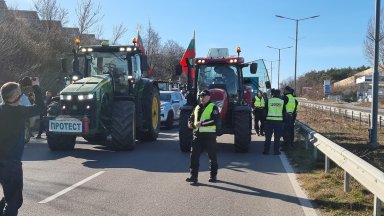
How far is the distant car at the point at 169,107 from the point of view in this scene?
20.8 m

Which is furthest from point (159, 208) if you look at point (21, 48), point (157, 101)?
point (21, 48)

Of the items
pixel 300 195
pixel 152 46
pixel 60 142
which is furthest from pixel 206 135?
pixel 152 46

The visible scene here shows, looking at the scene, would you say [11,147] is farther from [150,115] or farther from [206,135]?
[150,115]

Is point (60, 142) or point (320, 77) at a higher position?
point (320, 77)

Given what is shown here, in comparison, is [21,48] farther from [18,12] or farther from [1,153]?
[1,153]

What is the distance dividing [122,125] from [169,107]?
8.85 metres

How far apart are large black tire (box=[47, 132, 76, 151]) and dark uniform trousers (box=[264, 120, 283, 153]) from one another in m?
5.25

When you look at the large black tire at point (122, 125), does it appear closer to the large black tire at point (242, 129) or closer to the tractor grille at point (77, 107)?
the tractor grille at point (77, 107)

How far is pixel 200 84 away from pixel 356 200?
775 centimetres

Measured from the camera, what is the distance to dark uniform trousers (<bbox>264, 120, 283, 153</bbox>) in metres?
12.7

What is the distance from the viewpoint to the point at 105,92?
13117 mm

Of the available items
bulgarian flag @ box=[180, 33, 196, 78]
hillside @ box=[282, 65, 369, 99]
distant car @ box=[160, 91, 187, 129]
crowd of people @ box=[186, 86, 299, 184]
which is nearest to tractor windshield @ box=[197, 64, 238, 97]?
crowd of people @ box=[186, 86, 299, 184]

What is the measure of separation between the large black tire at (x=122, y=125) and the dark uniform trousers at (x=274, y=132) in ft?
11.8

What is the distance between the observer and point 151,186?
8.50m
